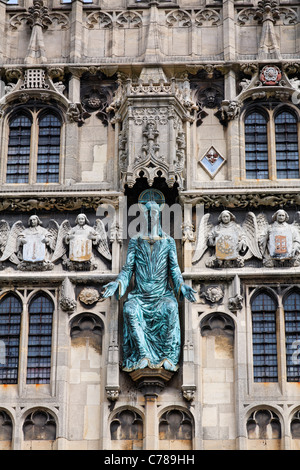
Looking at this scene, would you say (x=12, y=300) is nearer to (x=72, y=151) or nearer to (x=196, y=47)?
(x=72, y=151)

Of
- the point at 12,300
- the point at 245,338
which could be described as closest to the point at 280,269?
the point at 245,338

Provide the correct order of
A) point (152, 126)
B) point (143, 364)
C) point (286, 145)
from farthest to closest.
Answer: point (286, 145), point (152, 126), point (143, 364)

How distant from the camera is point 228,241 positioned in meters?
27.9

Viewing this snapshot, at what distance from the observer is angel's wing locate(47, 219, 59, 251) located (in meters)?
28.1

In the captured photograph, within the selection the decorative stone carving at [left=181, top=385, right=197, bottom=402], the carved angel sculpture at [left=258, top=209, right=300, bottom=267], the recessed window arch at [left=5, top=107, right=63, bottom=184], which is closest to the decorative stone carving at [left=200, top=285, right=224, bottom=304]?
the carved angel sculpture at [left=258, top=209, right=300, bottom=267]

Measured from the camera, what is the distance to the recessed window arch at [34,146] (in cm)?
2908

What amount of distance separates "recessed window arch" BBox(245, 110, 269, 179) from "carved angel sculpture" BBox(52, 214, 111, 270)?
3.33 m

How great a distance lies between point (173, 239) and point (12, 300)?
11.1 feet

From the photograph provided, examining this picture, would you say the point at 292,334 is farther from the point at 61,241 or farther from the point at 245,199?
the point at 61,241

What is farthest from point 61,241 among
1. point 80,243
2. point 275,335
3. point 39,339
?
point 275,335

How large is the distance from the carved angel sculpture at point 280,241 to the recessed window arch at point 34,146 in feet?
14.7

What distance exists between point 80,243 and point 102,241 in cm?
45

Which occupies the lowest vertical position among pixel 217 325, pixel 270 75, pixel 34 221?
pixel 217 325

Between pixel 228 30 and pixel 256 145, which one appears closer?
pixel 256 145
